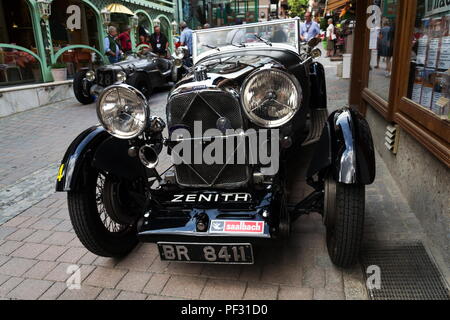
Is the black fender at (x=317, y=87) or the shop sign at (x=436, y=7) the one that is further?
the black fender at (x=317, y=87)

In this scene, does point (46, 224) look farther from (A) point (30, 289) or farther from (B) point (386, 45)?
(B) point (386, 45)

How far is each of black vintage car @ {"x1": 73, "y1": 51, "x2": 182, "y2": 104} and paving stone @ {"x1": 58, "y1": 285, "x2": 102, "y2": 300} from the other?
5.77 meters

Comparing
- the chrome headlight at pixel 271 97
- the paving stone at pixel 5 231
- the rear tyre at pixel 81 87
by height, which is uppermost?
the chrome headlight at pixel 271 97

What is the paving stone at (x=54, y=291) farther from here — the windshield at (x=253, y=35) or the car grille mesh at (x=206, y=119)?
the windshield at (x=253, y=35)

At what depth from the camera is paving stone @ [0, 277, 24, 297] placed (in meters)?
2.47

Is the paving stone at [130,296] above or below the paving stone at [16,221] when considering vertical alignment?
above

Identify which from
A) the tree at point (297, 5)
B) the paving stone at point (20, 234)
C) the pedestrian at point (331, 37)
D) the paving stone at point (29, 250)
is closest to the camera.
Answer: the paving stone at point (29, 250)

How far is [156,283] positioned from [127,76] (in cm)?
645

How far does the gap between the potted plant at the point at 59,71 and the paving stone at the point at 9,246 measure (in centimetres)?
690

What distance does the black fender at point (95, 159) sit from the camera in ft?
7.91

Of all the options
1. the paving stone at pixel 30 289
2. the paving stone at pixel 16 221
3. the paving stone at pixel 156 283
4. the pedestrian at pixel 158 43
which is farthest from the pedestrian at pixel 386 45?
the pedestrian at pixel 158 43

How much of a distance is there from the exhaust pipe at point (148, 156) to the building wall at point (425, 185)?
6.64 ft

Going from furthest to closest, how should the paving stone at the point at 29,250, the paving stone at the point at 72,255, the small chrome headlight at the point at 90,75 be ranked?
the small chrome headlight at the point at 90,75 < the paving stone at the point at 29,250 < the paving stone at the point at 72,255
